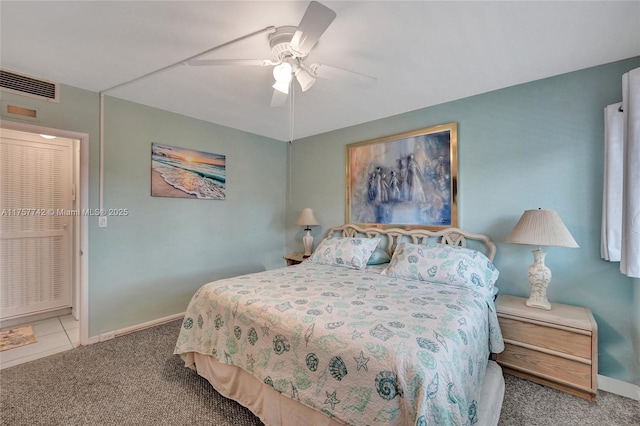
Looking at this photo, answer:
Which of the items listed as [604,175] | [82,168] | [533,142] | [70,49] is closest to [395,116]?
[533,142]

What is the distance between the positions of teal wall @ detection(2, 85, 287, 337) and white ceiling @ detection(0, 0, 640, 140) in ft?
1.17

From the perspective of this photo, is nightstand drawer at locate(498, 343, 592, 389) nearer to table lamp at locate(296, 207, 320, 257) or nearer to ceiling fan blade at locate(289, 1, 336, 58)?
table lamp at locate(296, 207, 320, 257)

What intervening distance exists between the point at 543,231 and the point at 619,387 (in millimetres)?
1241

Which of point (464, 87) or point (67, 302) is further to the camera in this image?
point (67, 302)

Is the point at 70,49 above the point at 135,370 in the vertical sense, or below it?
above

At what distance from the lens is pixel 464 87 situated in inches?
98.7

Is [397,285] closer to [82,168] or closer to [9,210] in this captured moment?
[82,168]

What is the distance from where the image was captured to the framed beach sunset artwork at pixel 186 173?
3100 millimetres

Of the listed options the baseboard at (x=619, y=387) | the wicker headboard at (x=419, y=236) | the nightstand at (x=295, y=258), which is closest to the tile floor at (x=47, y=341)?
the nightstand at (x=295, y=258)

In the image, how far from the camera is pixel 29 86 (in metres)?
2.32

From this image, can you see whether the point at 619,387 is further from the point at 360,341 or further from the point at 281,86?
the point at 281,86

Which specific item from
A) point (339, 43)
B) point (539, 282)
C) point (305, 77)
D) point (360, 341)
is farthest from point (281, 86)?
point (539, 282)

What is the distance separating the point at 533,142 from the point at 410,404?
2.42 m

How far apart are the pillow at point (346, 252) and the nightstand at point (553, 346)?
1.24 metres
